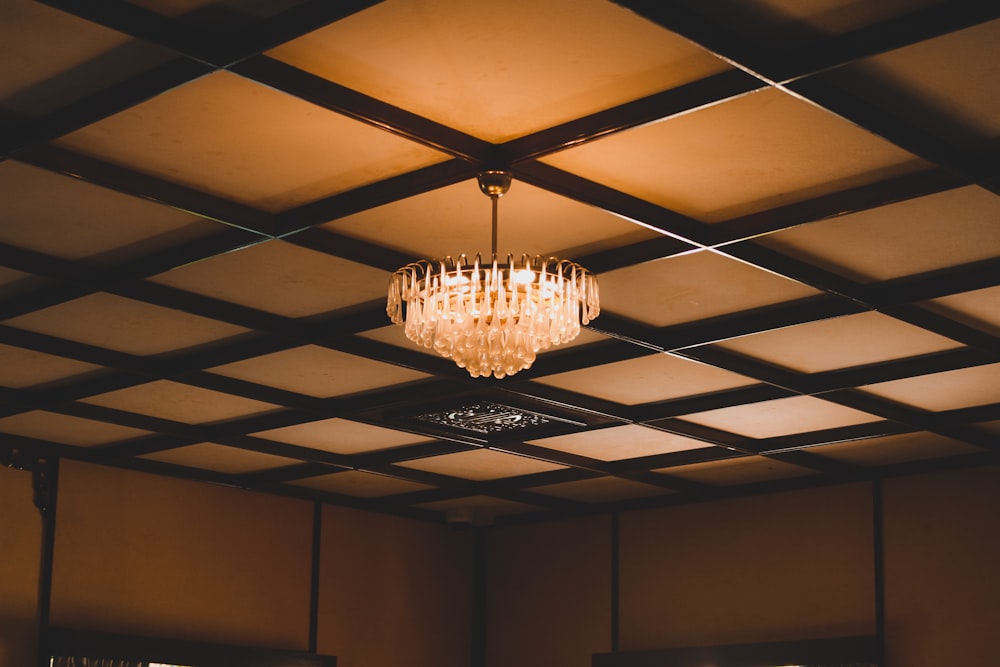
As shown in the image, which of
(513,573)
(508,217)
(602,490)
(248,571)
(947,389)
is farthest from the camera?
(513,573)

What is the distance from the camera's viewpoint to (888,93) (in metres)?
3.80

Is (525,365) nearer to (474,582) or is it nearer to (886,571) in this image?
(886,571)

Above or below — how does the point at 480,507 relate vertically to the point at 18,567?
above

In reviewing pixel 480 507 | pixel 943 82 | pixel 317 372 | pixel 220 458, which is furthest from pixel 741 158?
pixel 480 507

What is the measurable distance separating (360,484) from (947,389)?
4.00 meters

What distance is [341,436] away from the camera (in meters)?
7.71

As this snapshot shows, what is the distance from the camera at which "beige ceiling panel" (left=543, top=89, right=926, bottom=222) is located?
156 inches

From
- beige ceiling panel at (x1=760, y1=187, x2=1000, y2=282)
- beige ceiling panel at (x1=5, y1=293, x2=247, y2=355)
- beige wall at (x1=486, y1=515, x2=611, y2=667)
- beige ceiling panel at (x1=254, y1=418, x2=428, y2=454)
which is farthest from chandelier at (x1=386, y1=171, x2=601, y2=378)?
beige wall at (x1=486, y1=515, x2=611, y2=667)

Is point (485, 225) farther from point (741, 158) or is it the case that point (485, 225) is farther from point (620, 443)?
point (620, 443)

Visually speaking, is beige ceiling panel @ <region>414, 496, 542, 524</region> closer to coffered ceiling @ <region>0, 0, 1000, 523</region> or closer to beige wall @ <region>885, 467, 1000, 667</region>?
coffered ceiling @ <region>0, 0, 1000, 523</region>

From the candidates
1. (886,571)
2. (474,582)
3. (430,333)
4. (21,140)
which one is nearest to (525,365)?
(430,333)

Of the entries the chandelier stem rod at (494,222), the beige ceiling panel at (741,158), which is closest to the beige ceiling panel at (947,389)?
the beige ceiling panel at (741,158)

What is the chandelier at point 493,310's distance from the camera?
4.04 m

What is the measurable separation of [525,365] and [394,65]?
3.27 feet
